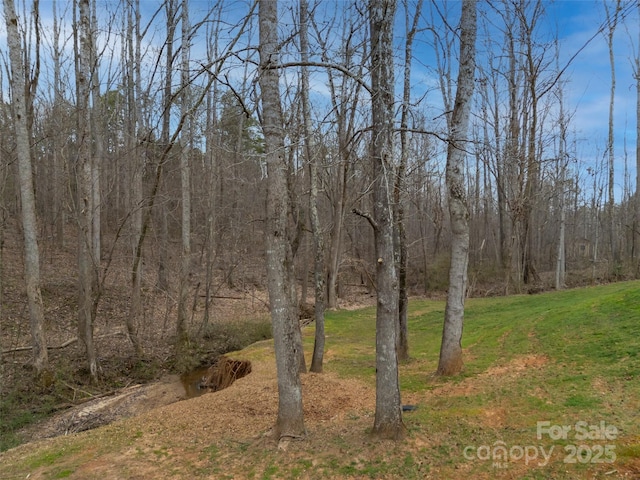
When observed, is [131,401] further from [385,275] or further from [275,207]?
[385,275]

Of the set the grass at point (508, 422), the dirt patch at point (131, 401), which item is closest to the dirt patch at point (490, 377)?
the grass at point (508, 422)

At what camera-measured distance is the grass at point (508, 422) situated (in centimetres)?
362

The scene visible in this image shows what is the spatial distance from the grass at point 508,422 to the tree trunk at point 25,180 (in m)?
3.93

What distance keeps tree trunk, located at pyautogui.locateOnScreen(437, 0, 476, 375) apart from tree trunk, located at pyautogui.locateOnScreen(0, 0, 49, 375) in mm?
7728

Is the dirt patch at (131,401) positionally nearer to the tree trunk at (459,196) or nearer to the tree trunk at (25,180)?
the tree trunk at (25,180)

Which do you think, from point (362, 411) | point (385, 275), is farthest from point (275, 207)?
point (362, 411)

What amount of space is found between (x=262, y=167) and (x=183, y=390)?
6.66 m

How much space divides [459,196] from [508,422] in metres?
3.25

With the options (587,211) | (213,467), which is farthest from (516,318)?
(587,211)

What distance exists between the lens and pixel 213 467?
421 centimetres

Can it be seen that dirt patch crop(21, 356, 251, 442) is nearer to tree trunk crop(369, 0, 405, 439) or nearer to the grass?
the grass

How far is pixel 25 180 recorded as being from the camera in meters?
8.12

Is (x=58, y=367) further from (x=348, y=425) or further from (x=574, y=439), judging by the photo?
(x=574, y=439)

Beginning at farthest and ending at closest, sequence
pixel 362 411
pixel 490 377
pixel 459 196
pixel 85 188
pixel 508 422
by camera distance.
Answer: pixel 85 188, pixel 459 196, pixel 490 377, pixel 362 411, pixel 508 422
